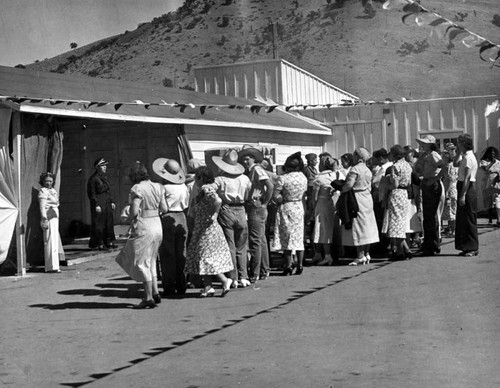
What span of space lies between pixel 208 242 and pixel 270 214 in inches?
115

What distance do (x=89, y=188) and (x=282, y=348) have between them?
9671 mm

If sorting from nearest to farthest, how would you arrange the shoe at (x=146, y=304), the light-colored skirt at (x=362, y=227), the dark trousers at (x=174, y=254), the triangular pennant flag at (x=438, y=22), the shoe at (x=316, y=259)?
1. the triangular pennant flag at (x=438, y=22)
2. the shoe at (x=146, y=304)
3. the dark trousers at (x=174, y=254)
4. the light-colored skirt at (x=362, y=227)
5. the shoe at (x=316, y=259)

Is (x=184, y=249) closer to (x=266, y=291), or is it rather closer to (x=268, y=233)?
(x=266, y=291)

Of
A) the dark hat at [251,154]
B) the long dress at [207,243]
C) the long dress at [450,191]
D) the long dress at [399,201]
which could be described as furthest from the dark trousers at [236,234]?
the long dress at [450,191]

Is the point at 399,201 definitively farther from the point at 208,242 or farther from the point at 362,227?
the point at 208,242

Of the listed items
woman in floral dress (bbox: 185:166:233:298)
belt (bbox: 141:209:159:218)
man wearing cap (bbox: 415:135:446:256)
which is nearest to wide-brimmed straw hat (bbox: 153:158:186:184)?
woman in floral dress (bbox: 185:166:233:298)

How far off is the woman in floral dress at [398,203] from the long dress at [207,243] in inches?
136

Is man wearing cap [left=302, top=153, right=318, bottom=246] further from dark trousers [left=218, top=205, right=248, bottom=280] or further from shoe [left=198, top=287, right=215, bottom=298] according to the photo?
shoe [left=198, top=287, right=215, bottom=298]

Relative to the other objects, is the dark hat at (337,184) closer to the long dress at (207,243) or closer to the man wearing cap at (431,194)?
the man wearing cap at (431,194)

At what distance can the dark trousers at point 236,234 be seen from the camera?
10.6 metres

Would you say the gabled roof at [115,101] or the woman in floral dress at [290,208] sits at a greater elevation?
the gabled roof at [115,101]

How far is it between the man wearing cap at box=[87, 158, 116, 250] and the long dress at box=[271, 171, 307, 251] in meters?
4.79

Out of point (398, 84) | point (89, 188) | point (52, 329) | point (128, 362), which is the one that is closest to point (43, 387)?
point (128, 362)

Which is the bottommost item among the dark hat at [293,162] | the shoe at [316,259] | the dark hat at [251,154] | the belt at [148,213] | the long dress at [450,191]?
the shoe at [316,259]
